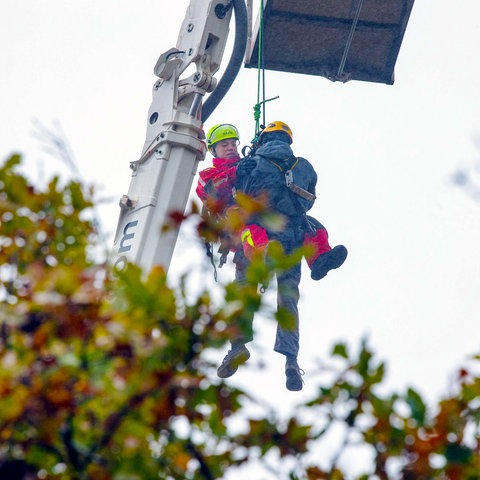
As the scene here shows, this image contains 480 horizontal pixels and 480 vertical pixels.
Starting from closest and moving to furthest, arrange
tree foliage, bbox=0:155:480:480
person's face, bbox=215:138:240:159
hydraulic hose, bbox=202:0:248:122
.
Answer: tree foliage, bbox=0:155:480:480
hydraulic hose, bbox=202:0:248:122
person's face, bbox=215:138:240:159

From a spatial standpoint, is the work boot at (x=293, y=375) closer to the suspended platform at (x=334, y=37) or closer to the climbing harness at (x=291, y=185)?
the climbing harness at (x=291, y=185)

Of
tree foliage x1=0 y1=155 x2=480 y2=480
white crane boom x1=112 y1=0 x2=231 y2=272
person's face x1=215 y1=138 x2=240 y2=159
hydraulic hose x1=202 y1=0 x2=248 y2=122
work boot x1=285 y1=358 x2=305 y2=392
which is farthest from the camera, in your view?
person's face x1=215 y1=138 x2=240 y2=159

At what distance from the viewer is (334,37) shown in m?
8.41

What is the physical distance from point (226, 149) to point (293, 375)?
185 cm

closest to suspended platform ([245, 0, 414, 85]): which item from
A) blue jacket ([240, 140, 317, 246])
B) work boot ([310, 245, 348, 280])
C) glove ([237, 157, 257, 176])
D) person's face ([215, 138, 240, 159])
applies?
person's face ([215, 138, 240, 159])

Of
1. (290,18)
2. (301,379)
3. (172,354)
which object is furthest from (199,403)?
(290,18)

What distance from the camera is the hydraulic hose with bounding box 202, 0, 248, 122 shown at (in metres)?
6.60

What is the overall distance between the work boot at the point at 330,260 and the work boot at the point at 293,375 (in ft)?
2.48

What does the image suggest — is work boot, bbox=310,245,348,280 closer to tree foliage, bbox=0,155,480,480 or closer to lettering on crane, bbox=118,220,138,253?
lettering on crane, bbox=118,220,138,253

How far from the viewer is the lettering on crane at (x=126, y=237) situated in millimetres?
5963

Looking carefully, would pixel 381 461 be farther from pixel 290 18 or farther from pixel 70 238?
pixel 290 18

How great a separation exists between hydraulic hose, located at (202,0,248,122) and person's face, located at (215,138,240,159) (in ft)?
6.03

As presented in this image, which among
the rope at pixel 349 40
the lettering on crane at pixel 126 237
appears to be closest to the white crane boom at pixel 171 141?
the lettering on crane at pixel 126 237

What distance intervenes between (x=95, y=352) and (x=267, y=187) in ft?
18.7
